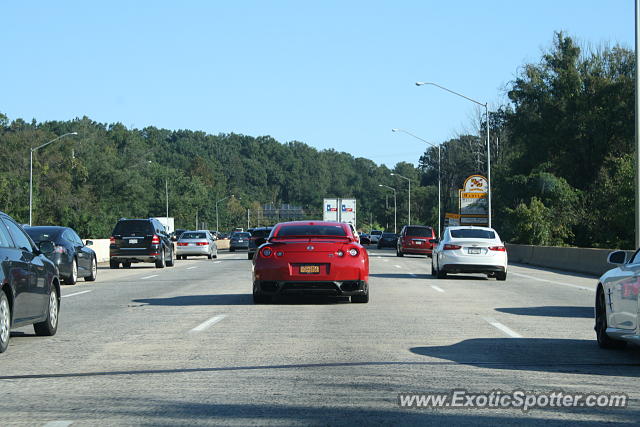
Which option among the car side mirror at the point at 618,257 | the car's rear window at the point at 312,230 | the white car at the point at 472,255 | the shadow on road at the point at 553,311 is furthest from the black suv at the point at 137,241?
the car side mirror at the point at 618,257

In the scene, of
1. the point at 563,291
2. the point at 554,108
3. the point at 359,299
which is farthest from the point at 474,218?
the point at 359,299

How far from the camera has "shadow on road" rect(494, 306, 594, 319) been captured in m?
16.1

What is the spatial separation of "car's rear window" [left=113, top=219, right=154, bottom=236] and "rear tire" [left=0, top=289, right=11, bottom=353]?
81.4 feet

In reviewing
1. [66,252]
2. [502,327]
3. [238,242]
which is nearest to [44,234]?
[66,252]

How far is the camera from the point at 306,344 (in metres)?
11.9

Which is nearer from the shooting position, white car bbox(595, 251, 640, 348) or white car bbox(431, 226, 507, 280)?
white car bbox(595, 251, 640, 348)

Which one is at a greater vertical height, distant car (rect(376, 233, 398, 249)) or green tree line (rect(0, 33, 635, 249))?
green tree line (rect(0, 33, 635, 249))

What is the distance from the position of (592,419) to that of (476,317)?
26.9ft

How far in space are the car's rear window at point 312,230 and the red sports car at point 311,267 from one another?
369 mm

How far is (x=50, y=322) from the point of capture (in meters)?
12.9

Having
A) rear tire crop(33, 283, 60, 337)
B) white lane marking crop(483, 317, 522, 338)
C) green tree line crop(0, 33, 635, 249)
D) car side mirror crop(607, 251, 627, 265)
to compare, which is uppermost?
green tree line crop(0, 33, 635, 249)

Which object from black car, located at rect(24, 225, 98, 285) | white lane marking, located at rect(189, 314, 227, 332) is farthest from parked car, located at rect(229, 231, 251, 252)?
white lane marking, located at rect(189, 314, 227, 332)

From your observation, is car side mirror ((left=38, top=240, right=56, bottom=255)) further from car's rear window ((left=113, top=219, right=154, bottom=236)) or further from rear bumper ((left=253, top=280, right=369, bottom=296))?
car's rear window ((left=113, top=219, right=154, bottom=236))

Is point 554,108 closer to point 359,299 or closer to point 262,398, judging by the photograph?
point 359,299
